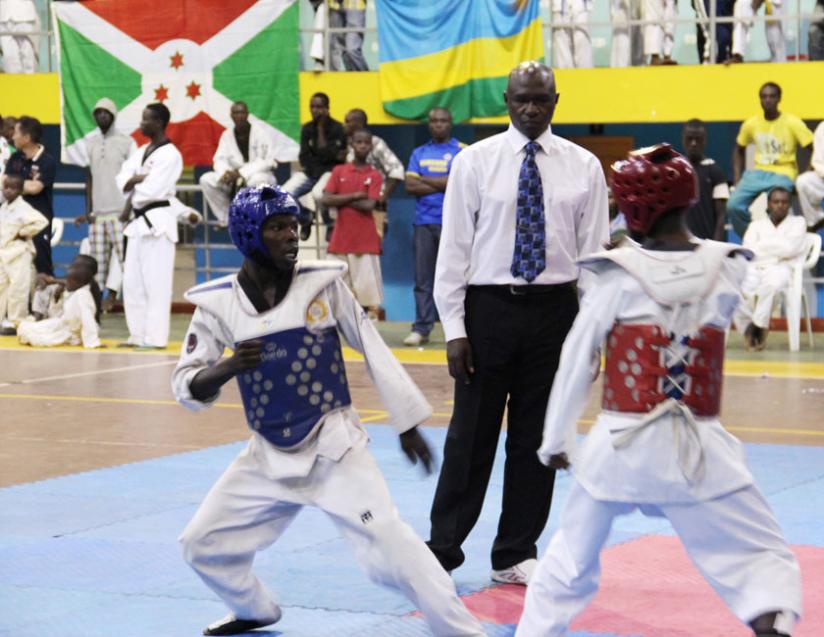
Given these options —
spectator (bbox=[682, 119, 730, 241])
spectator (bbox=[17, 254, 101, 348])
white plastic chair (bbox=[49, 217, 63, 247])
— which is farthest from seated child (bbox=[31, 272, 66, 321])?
spectator (bbox=[682, 119, 730, 241])

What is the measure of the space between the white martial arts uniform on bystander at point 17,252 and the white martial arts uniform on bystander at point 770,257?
7.67 m

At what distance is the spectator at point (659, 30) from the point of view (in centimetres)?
1747

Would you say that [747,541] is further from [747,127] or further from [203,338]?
[747,127]

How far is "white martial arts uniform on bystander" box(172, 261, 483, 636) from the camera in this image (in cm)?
541

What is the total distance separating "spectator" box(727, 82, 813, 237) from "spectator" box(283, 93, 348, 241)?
4.36 meters

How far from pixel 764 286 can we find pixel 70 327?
7069 mm

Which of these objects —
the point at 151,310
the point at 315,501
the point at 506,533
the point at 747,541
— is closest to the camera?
the point at 747,541

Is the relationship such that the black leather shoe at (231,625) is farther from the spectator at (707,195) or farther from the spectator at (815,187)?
the spectator at (815,187)

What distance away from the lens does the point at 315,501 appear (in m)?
5.44

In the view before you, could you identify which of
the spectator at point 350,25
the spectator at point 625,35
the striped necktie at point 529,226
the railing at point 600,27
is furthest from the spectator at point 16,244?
the striped necktie at point 529,226

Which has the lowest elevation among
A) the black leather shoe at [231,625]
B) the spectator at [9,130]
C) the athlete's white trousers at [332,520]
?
the black leather shoe at [231,625]

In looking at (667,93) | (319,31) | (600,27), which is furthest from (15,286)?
(667,93)

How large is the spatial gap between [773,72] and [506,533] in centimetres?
1157

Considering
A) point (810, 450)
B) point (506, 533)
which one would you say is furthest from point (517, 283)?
point (810, 450)
